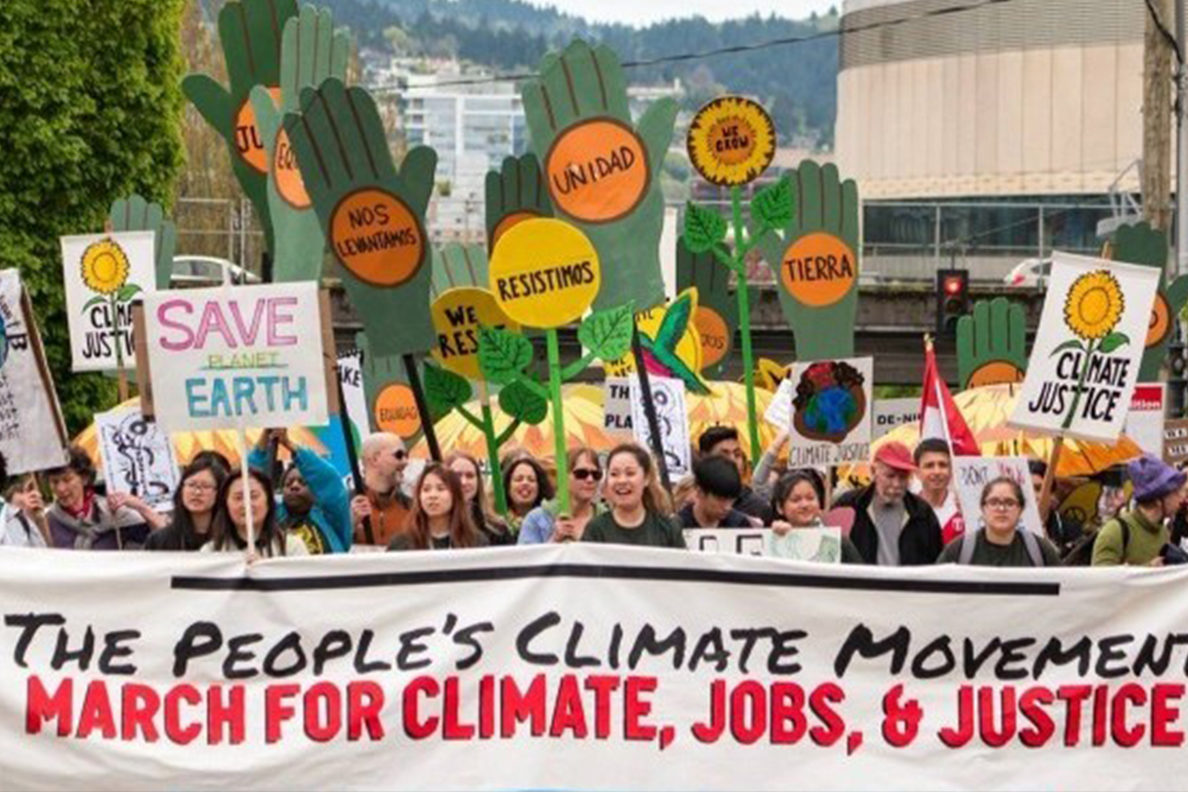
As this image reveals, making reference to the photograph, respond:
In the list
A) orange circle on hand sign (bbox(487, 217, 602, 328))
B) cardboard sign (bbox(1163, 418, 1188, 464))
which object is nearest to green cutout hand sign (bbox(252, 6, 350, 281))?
orange circle on hand sign (bbox(487, 217, 602, 328))

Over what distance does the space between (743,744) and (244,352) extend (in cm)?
234

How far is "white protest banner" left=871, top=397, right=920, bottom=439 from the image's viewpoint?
901 inches

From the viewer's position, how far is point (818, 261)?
20.7 m

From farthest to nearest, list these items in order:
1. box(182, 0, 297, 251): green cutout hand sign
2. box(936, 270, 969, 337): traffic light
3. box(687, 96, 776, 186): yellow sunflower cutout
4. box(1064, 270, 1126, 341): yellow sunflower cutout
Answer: box(936, 270, 969, 337): traffic light
box(687, 96, 776, 186): yellow sunflower cutout
box(182, 0, 297, 251): green cutout hand sign
box(1064, 270, 1126, 341): yellow sunflower cutout

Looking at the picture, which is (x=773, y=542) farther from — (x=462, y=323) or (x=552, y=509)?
(x=462, y=323)

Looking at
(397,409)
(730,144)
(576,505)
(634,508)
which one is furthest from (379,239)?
(730,144)

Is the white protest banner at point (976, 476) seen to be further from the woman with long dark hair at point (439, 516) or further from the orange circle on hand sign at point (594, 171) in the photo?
the woman with long dark hair at point (439, 516)

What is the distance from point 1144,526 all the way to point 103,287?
7419 mm

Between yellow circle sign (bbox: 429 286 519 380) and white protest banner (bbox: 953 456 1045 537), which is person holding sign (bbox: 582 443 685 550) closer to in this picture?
white protest banner (bbox: 953 456 1045 537)

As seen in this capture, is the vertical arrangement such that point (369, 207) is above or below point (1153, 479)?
above

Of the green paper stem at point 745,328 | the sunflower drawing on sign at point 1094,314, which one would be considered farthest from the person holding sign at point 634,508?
the green paper stem at point 745,328

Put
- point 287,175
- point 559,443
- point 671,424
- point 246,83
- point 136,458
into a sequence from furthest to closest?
point 671,424, point 246,83, point 287,175, point 136,458, point 559,443

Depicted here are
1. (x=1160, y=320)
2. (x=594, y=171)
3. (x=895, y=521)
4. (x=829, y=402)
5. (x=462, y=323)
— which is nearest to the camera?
(x=895, y=521)

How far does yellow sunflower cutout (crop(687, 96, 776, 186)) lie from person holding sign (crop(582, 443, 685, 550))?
901 centimetres
